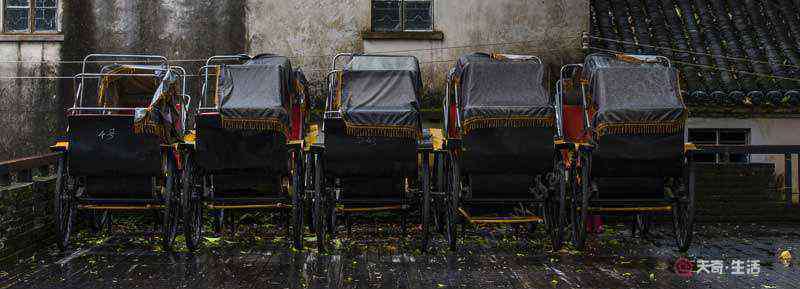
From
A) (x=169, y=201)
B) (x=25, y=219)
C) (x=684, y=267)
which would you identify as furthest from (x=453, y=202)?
(x=25, y=219)

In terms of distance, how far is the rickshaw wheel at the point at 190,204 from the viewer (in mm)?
9453

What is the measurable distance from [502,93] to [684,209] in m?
2.62

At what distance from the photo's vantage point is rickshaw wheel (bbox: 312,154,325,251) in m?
9.36

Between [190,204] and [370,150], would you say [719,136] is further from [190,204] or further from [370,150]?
[190,204]

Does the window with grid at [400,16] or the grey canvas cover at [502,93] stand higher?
the window with grid at [400,16]

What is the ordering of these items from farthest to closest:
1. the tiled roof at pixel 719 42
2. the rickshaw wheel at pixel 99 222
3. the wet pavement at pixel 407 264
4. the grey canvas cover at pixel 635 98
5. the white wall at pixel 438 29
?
the tiled roof at pixel 719 42, the white wall at pixel 438 29, the rickshaw wheel at pixel 99 222, the grey canvas cover at pixel 635 98, the wet pavement at pixel 407 264

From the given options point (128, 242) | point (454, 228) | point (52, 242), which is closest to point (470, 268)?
point (454, 228)

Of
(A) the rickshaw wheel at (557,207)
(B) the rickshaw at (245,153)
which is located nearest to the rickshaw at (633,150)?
(A) the rickshaw wheel at (557,207)

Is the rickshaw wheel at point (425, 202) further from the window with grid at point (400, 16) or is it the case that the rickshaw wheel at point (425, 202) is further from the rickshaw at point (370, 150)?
the window with grid at point (400, 16)

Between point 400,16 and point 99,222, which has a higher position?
point 400,16

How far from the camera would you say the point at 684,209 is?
9602mm

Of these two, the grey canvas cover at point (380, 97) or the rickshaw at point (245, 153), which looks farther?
the rickshaw at point (245, 153)

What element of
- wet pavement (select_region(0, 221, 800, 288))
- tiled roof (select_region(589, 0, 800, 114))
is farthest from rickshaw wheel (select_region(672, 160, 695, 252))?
A: tiled roof (select_region(589, 0, 800, 114))

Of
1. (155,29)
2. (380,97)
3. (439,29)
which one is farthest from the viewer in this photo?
(439,29)
